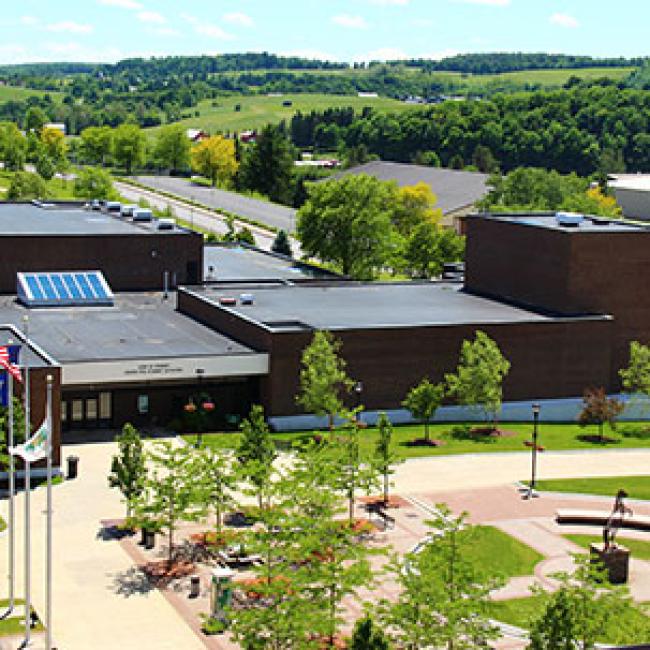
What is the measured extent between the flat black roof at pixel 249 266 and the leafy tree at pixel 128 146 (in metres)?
80.2

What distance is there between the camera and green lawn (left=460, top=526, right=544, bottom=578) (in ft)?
138

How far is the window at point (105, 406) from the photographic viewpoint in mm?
59969

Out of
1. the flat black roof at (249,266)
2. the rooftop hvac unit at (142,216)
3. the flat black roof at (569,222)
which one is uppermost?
the flat black roof at (569,222)

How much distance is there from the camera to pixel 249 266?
91062mm

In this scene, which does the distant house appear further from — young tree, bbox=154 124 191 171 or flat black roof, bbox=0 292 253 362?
flat black roof, bbox=0 292 253 362

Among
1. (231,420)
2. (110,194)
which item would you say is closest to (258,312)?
(231,420)

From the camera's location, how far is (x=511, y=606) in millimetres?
38688

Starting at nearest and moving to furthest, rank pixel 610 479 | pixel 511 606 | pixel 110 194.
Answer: pixel 511 606 → pixel 610 479 → pixel 110 194

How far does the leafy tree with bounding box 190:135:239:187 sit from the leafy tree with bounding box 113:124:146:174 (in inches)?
313

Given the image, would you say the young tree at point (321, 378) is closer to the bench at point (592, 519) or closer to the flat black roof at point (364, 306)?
the flat black roof at point (364, 306)

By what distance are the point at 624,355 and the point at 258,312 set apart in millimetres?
20182

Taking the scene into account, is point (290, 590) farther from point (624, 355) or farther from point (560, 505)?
point (624, 355)

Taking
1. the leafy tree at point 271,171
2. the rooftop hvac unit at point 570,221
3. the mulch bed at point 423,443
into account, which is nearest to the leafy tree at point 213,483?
the mulch bed at point 423,443

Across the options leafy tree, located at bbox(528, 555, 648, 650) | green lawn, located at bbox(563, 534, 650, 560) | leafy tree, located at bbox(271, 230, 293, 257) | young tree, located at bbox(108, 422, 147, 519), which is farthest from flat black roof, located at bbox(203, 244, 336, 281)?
leafy tree, located at bbox(528, 555, 648, 650)
